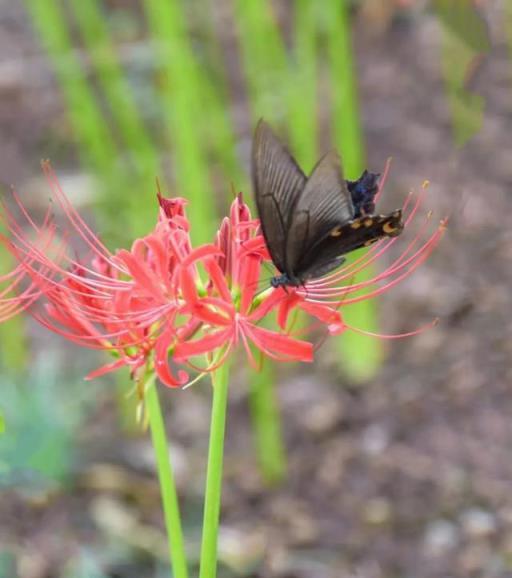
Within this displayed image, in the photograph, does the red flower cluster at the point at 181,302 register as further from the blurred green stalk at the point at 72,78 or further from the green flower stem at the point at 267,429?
the blurred green stalk at the point at 72,78

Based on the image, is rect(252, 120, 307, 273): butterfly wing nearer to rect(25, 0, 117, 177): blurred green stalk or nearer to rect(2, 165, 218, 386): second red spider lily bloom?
rect(2, 165, 218, 386): second red spider lily bloom

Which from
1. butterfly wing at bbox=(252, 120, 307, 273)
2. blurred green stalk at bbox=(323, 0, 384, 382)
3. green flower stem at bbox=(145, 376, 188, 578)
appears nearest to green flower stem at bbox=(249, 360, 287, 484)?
blurred green stalk at bbox=(323, 0, 384, 382)

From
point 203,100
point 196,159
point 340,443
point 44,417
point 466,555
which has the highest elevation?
point 203,100

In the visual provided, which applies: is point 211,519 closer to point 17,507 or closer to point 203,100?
point 17,507

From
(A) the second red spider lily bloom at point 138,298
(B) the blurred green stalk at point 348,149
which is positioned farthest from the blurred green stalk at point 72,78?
(A) the second red spider lily bloom at point 138,298

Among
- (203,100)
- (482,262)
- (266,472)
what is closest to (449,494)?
(266,472)

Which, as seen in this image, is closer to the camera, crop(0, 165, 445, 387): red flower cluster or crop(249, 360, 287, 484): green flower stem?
crop(0, 165, 445, 387): red flower cluster
